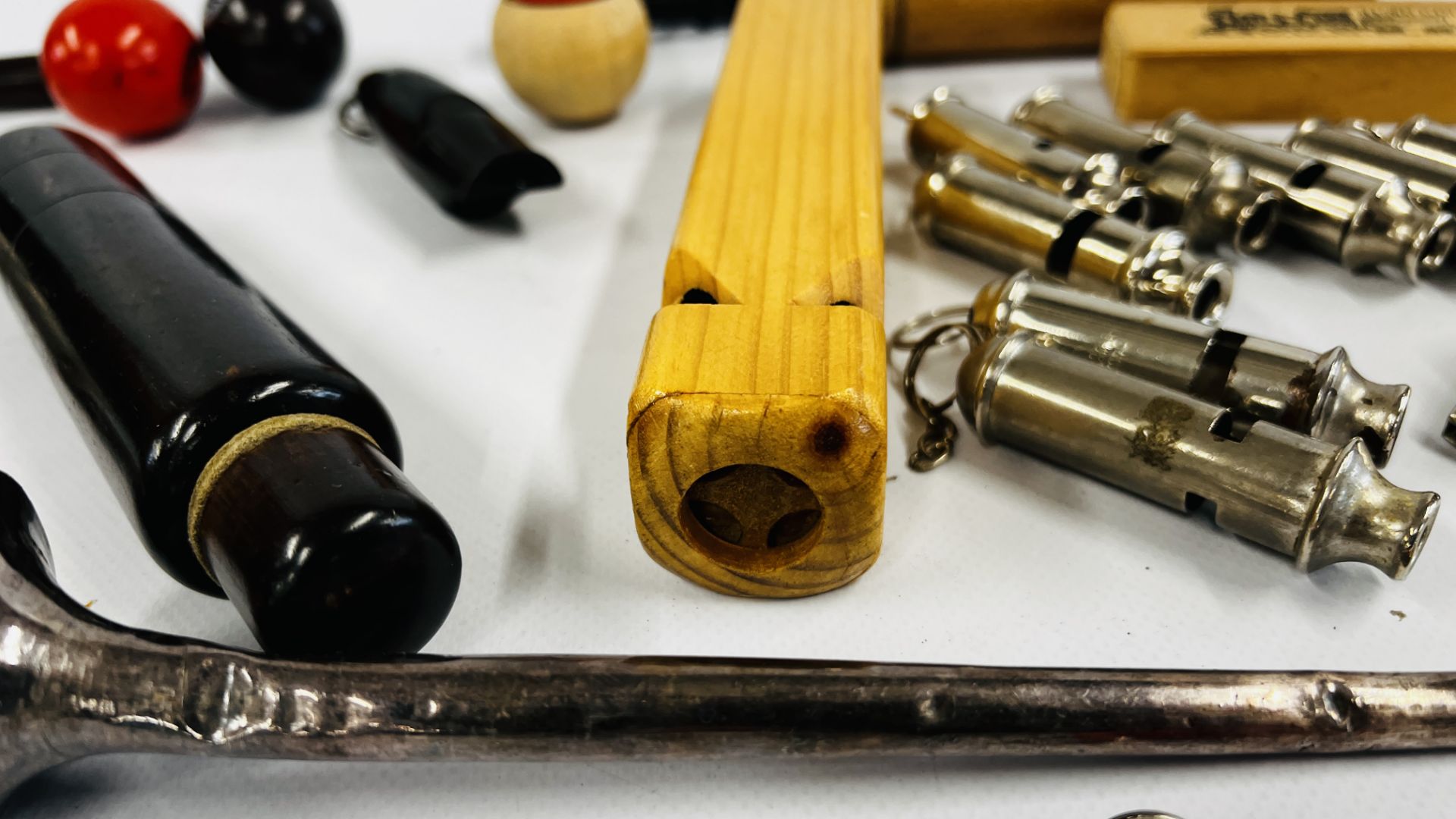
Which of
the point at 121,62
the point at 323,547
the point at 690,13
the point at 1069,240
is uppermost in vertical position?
the point at 323,547

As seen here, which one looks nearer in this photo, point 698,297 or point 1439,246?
point 698,297

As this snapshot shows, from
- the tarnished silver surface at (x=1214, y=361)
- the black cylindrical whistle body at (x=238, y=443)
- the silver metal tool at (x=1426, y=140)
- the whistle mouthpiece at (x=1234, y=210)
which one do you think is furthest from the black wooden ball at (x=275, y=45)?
the silver metal tool at (x=1426, y=140)

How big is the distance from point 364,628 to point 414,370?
0.48 meters

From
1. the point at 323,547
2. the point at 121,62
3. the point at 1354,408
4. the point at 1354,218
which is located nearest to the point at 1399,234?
the point at 1354,218

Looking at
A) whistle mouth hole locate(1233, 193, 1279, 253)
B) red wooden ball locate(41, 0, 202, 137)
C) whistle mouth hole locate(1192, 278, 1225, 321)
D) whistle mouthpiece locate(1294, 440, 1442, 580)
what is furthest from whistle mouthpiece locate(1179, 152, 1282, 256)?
red wooden ball locate(41, 0, 202, 137)

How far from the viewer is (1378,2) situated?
158cm

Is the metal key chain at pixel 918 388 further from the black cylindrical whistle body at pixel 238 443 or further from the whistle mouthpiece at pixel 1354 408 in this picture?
the black cylindrical whistle body at pixel 238 443

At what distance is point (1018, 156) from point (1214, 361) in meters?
0.48

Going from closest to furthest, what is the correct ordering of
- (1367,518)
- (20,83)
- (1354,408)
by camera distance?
(1367,518) < (1354,408) < (20,83)

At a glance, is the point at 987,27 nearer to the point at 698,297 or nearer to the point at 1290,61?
the point at 1290,61

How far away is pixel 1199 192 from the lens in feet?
4.09

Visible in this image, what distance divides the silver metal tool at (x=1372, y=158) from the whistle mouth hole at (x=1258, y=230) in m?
0.09

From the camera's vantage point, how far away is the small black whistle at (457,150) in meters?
1.31

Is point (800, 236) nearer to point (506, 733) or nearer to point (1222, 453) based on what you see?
point (1222, 453)
